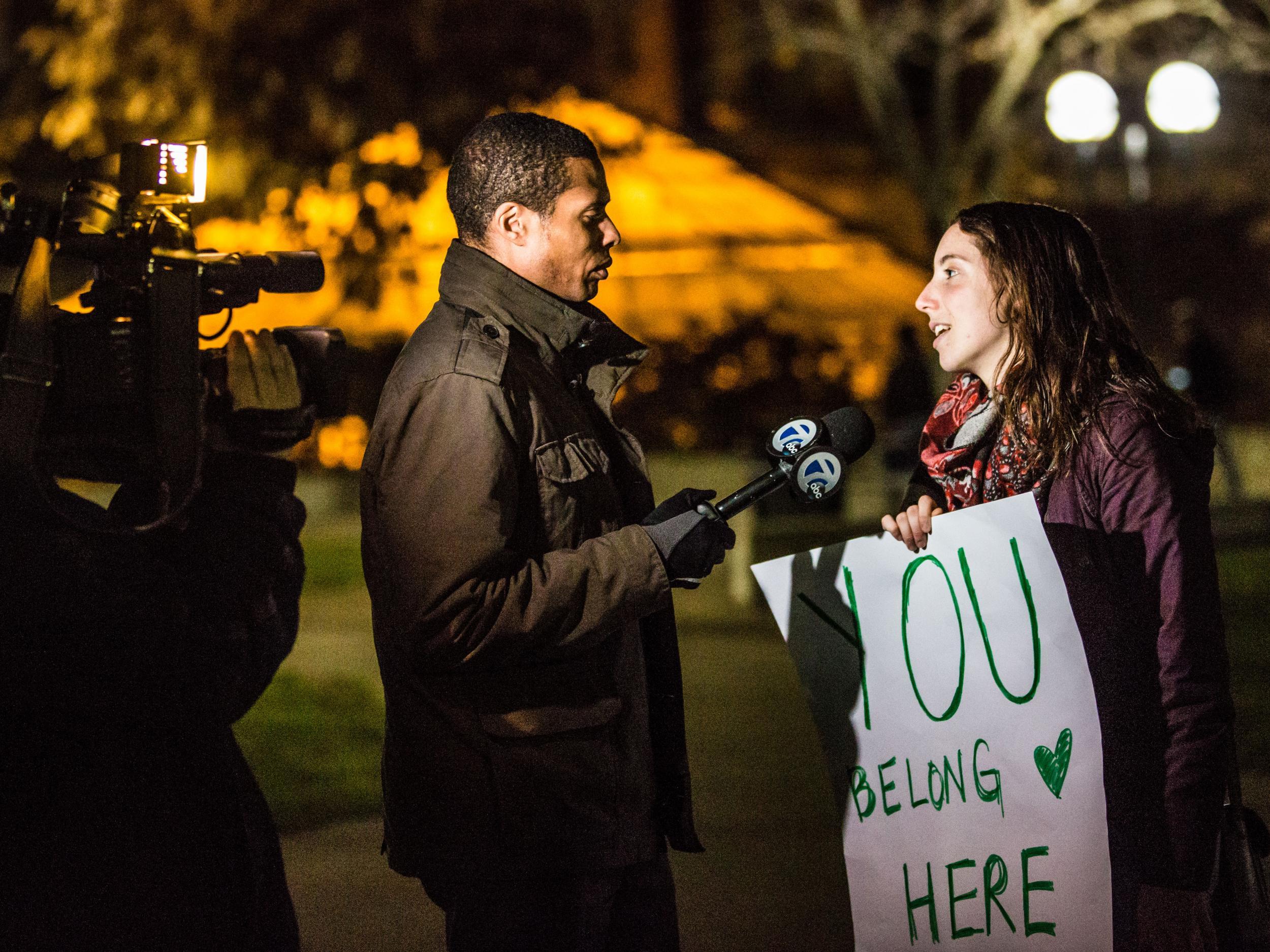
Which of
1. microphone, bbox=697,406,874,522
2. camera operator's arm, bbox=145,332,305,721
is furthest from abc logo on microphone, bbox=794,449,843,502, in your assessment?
camera operator's arm, bbox=145,332,305,721

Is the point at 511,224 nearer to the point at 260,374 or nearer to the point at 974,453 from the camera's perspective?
the point at 260,374

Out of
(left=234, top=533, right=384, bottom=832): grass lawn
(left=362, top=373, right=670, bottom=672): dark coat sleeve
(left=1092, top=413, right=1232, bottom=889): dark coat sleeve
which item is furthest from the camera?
(left=234, top=533, right=384, bottom=832): grass lawn

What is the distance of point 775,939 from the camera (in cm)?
453

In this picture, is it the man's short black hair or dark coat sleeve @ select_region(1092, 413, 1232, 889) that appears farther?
the man's short black hair

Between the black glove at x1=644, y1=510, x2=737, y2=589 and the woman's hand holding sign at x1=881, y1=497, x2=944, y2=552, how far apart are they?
0.41 metres

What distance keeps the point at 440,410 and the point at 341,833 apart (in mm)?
3513

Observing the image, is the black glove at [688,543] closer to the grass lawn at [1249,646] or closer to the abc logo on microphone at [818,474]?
the abc logo on microphone at [818,474]

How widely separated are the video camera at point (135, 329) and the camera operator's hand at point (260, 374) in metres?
0.02

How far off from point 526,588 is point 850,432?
700 mm

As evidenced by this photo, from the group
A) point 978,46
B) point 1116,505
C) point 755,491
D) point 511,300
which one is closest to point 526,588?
point 755,491

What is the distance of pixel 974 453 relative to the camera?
2.93 metres

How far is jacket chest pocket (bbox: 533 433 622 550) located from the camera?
8.53 feet

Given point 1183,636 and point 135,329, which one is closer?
point 1183,636

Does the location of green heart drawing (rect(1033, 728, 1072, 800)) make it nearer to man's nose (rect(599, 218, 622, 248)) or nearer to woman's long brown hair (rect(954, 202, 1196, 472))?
woman's long brown hair (rect(954, 202, 1196, 472))
